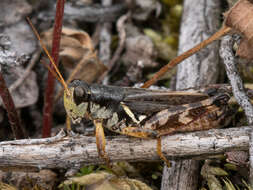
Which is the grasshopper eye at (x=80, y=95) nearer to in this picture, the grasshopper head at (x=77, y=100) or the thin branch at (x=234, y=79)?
the grasshopper head at (x=77, y=100)

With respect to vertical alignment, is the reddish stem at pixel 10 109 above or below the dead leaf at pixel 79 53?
below

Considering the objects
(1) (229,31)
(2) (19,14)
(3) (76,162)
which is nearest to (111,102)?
(3) (76,162)

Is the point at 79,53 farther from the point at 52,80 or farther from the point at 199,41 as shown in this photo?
the point at 199,41

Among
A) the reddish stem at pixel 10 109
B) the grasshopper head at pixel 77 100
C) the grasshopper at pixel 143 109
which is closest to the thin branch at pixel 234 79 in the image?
the grasshopper at pixel 143 109

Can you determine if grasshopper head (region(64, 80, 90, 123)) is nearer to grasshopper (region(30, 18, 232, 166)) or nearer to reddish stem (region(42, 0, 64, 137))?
grasshopper (region(30, 18, 232, 166))

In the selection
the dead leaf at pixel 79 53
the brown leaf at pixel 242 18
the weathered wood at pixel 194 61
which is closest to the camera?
the brown leaf at pixel 242 18

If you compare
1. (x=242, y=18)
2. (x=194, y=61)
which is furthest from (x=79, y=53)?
(x=242, y=18)

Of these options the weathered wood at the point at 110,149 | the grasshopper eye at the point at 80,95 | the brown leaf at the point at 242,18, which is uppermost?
the brown leaf at the point at 242,18

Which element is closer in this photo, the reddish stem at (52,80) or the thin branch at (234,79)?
the thin branch at (234,79)

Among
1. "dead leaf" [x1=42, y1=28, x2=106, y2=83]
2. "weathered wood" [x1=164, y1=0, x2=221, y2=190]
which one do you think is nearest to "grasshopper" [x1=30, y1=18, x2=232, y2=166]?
"weathered wood" [x1=164, y1=0, x2=221, y2=190]
